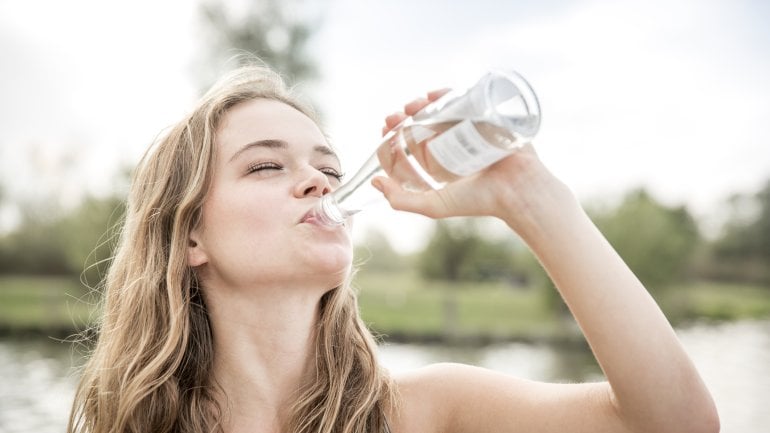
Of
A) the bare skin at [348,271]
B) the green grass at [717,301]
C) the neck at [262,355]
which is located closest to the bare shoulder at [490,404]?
the bare skin at [348,271]

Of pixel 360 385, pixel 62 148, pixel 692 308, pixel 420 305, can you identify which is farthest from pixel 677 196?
pixel 360 385

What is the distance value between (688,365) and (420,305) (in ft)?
85.3

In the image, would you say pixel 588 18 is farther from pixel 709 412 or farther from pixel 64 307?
pixel 709 412

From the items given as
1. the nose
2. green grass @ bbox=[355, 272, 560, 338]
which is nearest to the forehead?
the nose

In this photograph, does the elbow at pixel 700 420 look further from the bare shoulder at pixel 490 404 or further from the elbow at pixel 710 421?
the bare shoulder at pixel 490 404

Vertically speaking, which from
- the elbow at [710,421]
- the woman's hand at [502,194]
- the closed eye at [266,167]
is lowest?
the elbow at [710,421]

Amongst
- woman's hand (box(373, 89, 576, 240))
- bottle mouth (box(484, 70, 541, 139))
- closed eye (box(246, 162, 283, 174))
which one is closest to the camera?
bottle mouth (box(484, 70, 541, 139))

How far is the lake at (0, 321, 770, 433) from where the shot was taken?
12.9 m

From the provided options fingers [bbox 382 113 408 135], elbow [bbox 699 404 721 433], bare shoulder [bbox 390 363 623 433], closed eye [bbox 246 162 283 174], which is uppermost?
closed eye [bbox 246 162 283 174]

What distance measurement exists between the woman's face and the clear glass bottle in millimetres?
308

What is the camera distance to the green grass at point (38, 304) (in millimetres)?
22641

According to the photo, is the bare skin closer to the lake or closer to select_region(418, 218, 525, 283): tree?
the lake

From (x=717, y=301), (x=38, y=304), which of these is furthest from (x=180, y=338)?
(x=717, y=301)

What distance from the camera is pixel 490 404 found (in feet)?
5.67
